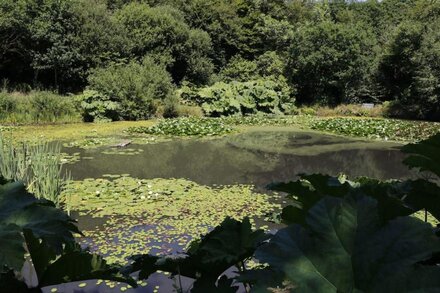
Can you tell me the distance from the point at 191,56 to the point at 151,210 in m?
18.1

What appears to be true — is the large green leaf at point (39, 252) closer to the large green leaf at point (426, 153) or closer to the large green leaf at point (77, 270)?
the large green leaf at point (77, 270)

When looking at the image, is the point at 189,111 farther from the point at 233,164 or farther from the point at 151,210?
the point at 151,210

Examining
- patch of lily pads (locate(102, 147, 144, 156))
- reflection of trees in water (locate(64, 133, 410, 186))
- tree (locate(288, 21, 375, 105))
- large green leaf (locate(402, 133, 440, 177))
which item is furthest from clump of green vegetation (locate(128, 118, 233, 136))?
large green leaf (locate(402, 133, 440, 177))

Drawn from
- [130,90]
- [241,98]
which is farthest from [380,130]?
[130,90]

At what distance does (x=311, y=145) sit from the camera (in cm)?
1042

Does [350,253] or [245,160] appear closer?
[350,253]

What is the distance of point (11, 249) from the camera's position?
0.90 m

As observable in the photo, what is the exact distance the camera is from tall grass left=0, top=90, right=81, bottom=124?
44.2ft

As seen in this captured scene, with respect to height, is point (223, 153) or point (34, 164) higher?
point (34, 164)

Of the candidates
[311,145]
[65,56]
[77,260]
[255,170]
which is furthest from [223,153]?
[65,56]

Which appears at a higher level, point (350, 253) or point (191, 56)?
point (350, 253)

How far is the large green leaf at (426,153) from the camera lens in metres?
1.01

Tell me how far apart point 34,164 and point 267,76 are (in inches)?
760

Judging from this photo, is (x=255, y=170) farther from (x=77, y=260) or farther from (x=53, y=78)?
(x=53, y=78)
